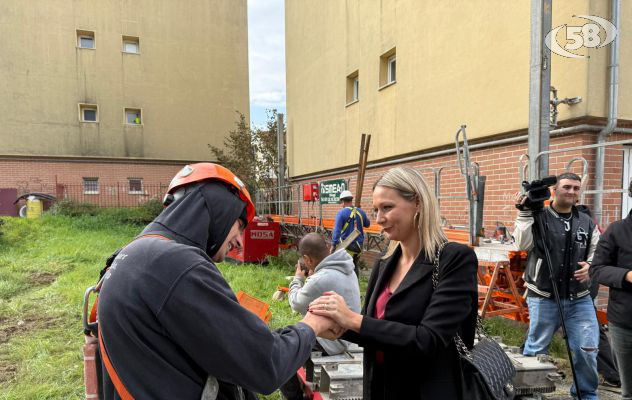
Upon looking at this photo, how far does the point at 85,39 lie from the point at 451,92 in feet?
68.3

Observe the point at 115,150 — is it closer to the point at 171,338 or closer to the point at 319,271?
the point at 319,271

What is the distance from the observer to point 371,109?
1059cm

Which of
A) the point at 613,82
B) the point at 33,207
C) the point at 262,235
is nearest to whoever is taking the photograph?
the point at 613,82

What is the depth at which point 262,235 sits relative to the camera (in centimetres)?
1119

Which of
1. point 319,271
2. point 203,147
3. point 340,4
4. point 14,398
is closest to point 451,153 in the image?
point 319,271

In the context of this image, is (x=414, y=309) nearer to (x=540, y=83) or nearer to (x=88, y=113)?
(x=540, y=83)

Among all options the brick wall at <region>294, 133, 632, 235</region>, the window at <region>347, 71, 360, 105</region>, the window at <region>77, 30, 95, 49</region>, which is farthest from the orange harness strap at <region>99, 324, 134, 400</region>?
the window at <region>77, 30, 95, 49</region>

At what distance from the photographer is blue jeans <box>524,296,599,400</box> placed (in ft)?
10.7

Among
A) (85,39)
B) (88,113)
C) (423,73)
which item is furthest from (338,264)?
(85,39)

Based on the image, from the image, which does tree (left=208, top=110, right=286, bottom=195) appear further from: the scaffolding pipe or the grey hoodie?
the grey hoodie

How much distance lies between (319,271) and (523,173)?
365cm

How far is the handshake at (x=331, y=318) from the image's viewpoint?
174cm

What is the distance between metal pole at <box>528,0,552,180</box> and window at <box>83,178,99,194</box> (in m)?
21.6

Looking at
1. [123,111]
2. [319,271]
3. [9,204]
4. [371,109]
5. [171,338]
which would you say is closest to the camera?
[171,338]
